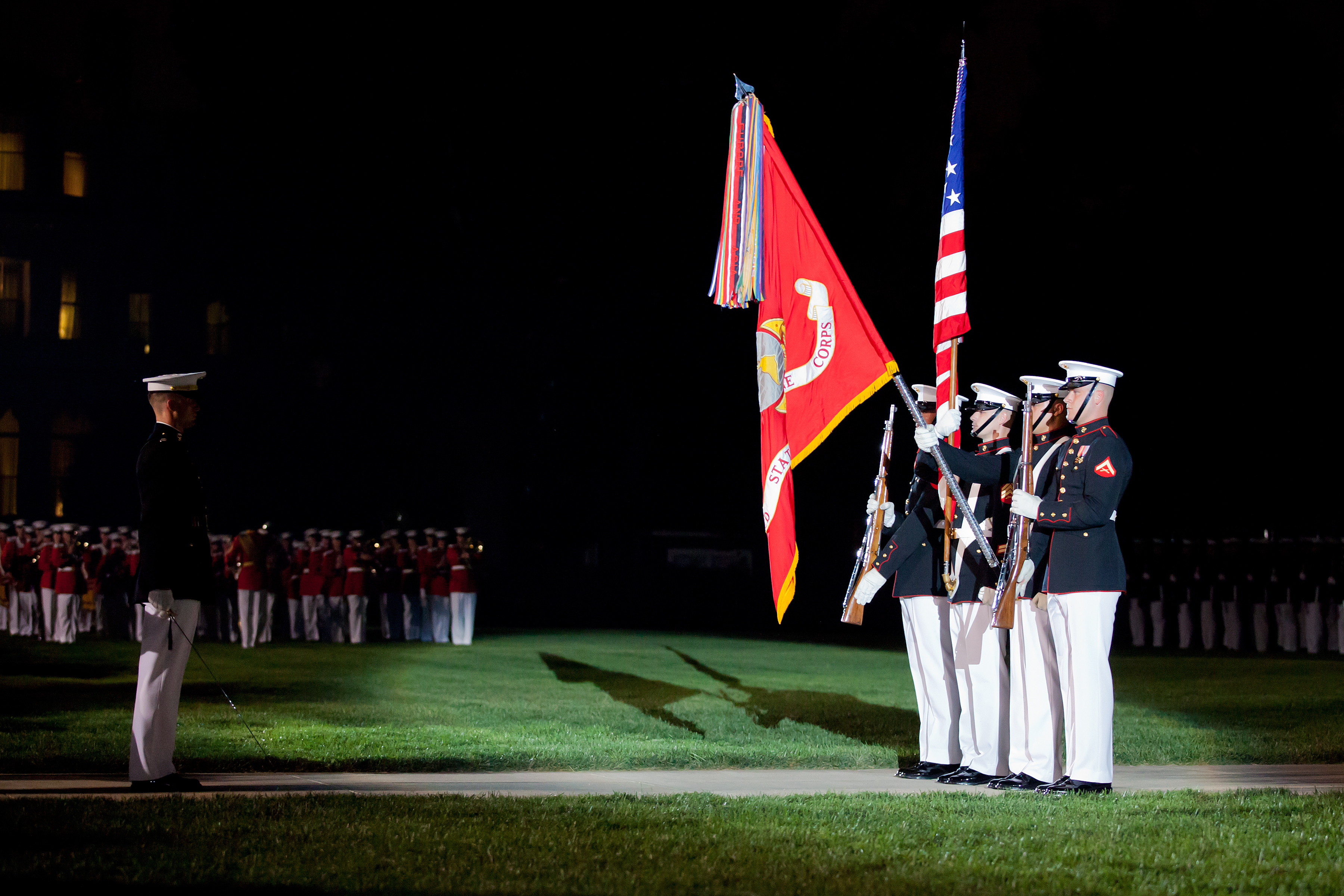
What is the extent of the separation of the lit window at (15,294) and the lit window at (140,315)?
2.63 metres

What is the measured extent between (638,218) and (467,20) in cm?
545

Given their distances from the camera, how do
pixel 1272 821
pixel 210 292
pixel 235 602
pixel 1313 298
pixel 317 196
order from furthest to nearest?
1. pixel 210 292
2. pixel 317 196
3. pixel 1313 298
4. pixel 235 602
5. pixel 1272 821

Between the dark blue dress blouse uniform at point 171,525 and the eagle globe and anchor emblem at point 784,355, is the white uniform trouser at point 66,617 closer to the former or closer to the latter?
the dark blue dress blouse uniform at point 171,525

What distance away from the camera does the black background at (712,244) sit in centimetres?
3303

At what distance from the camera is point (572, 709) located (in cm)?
1450

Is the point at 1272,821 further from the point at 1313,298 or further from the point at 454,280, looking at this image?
the point at 454,280

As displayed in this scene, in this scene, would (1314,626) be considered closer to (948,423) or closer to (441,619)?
(441,619)

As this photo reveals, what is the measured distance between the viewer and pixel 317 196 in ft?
123

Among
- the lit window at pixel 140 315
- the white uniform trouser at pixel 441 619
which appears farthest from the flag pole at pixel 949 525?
the lit window at pixel 140 315

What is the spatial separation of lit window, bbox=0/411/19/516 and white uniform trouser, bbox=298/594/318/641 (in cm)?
1956

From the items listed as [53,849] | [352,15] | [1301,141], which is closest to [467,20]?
[352,15]

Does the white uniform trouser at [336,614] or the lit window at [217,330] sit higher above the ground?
the lit window at [217,330]

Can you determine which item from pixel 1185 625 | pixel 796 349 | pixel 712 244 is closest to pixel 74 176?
pixel 712 244

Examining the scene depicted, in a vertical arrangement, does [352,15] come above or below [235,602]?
above
